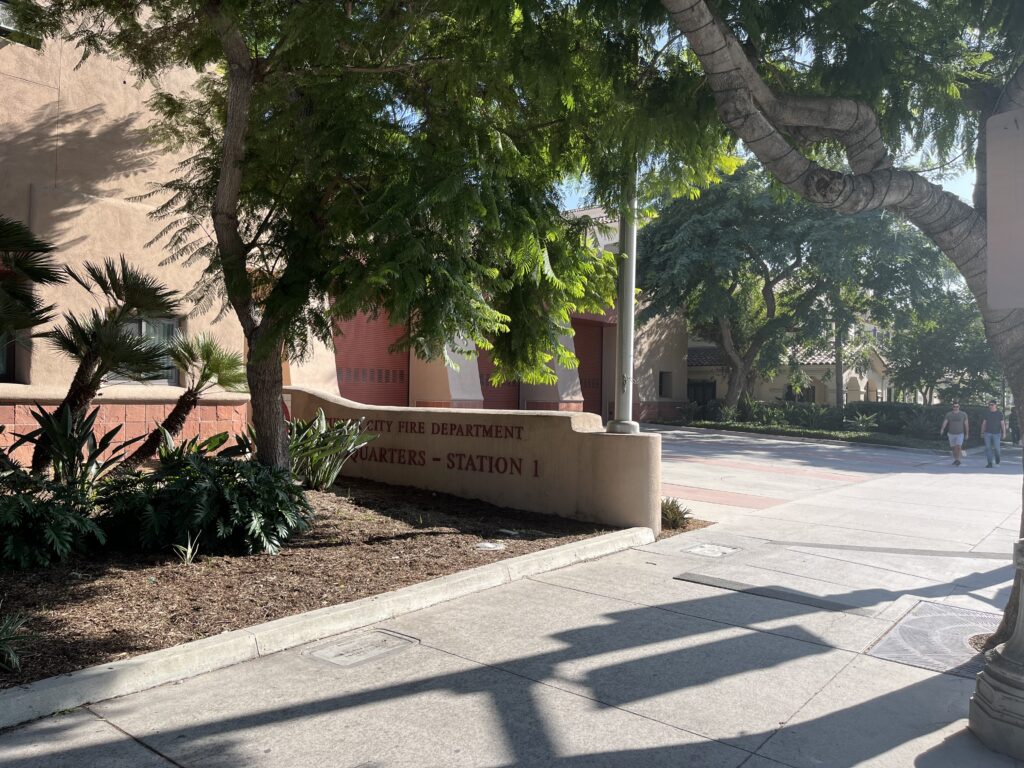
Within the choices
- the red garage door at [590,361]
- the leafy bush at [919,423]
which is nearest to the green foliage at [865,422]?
the leafy bush at [919,423]

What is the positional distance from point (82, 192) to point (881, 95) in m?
10.7

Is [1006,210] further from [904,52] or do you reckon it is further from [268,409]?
[268,409]

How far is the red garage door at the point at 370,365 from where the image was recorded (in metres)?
19.4

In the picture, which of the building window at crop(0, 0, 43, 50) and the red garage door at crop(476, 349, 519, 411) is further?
the red garage door at crop(476, 349, 519, 411)

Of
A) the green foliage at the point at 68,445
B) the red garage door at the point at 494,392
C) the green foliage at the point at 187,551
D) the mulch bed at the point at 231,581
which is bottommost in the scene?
the mulch bed at the point at 231,581

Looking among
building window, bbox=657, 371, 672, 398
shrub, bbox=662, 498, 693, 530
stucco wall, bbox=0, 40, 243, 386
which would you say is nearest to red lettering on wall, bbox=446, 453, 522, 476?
shrub, bbox=662, 498, 693, 530

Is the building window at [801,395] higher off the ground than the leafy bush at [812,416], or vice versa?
the building window at [801,395]

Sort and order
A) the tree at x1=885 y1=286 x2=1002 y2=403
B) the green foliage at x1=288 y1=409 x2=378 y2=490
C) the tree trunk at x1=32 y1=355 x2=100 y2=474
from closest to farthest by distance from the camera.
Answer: the tree trunk at x1=32 y1=355 x2=100 y2=474 → the green foliage at x1=288 y1=409 x2=378 y2=490 → the tree at x1=885 y1=286 x2=1002 y2=403

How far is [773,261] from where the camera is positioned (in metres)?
31.6

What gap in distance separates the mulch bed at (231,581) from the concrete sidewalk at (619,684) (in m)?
0.62

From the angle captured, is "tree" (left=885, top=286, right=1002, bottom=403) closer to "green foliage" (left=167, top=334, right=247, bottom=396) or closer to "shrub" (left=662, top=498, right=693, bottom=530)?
"shrub" (left=662, top=498, right=693, bottom=530)

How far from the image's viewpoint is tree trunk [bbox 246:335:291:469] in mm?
8766

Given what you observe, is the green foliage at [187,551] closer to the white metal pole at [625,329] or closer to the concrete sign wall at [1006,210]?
the white metal pole at [625,329]

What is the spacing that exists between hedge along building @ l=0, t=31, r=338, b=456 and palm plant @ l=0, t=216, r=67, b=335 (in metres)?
3.68
